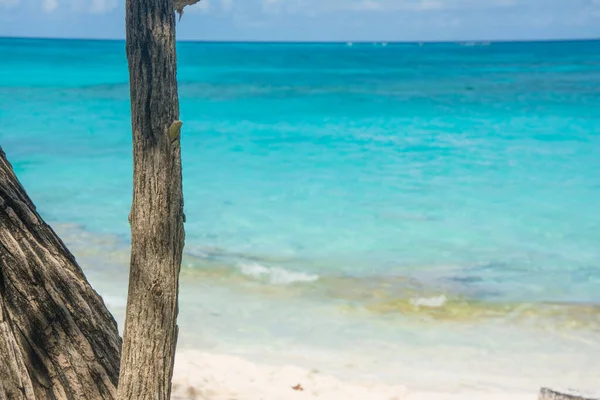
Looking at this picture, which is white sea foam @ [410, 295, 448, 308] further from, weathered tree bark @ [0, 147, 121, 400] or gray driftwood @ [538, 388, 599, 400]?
weathered tree bark @ [0, 147, 121, 400]

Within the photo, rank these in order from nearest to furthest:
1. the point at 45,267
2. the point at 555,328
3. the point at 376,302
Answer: the point at 45,267 < the point at 555,328 < the point at 376,302

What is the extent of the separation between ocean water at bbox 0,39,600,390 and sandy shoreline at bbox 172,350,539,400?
42 cm

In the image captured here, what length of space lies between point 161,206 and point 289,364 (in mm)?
3512

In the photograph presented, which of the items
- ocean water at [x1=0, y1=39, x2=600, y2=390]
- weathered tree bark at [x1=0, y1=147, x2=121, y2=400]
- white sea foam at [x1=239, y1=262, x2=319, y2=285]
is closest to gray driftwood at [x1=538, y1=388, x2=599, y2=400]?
ocean water at [x1=0, y1=39, x2=600, y2=390]

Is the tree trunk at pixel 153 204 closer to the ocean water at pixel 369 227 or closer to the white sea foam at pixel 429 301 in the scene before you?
the ocean water at pixel 369 227

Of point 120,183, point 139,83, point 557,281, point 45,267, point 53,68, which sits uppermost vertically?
point 53,68

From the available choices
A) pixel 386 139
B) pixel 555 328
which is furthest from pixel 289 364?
pixel 386 139

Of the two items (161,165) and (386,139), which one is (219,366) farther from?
(386,139)

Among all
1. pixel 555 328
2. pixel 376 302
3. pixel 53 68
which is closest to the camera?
pixel 555 328

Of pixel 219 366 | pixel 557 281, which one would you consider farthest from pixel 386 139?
pixel 219 366

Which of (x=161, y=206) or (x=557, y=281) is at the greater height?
(x=557, y=281)

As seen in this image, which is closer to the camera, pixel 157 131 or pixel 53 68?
pixel 157 131

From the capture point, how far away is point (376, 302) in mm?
6855

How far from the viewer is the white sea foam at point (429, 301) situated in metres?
6.72
